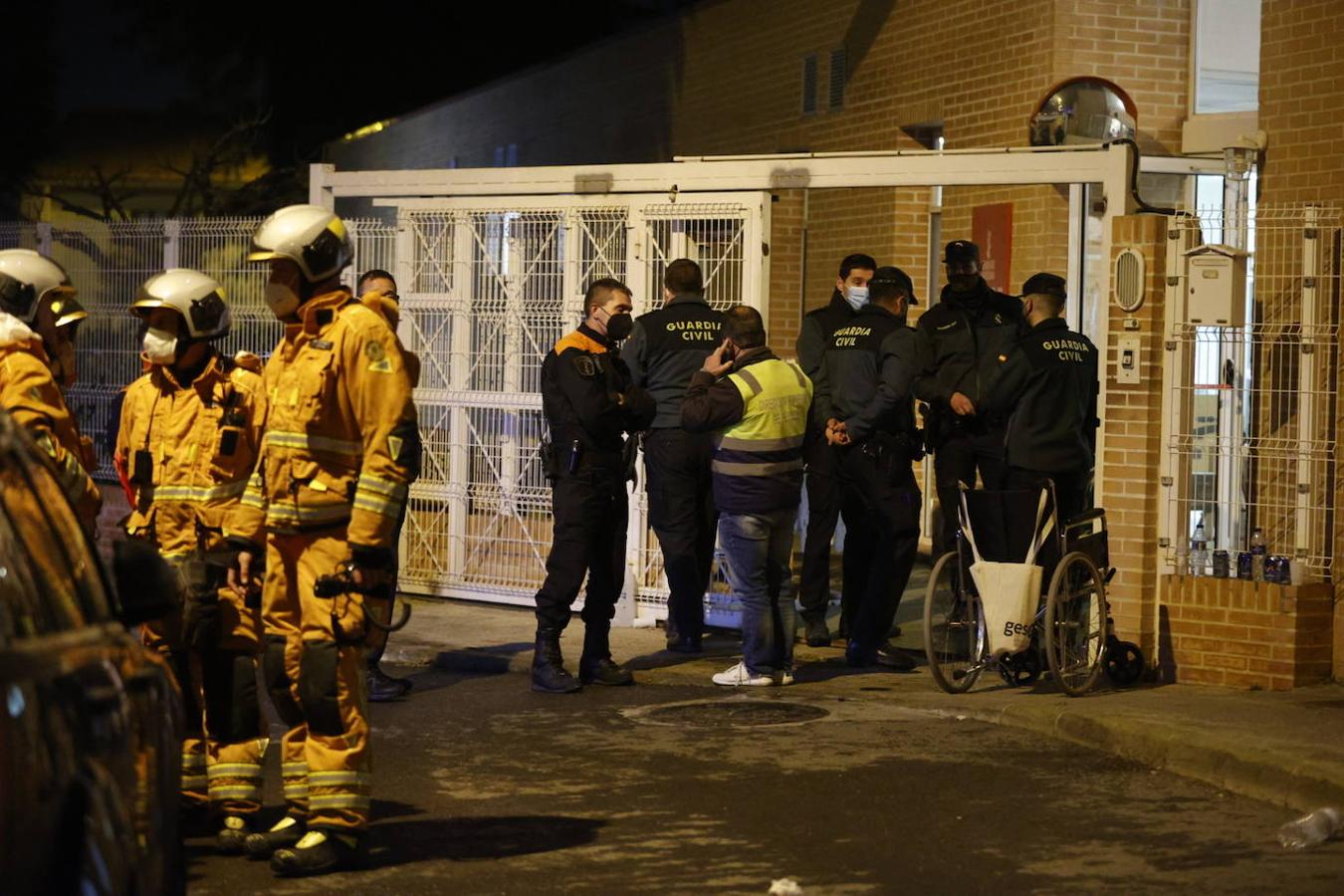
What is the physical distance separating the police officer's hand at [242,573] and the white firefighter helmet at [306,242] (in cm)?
103

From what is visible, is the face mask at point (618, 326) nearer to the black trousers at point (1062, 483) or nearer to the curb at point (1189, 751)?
the black trousers at point (1062, 483)

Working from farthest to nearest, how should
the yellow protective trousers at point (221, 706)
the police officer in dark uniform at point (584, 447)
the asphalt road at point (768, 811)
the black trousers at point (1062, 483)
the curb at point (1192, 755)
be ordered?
1. the black trousers at point (1062, 483)
2. the police officer in dark uniform at point (584, 447)
3. the curb at point (1192, 755)
4. the yellow protective trousers at point (221, 706)
5. the asphalt road at point (768, 811)

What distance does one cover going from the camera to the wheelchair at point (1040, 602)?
1055 centimetres

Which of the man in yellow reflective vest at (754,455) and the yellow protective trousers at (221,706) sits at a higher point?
the man in yellow reflective vest at (754,455)

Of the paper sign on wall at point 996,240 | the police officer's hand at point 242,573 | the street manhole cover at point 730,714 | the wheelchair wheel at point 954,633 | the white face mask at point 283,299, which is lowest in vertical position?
the street manhole cover at point 730,714

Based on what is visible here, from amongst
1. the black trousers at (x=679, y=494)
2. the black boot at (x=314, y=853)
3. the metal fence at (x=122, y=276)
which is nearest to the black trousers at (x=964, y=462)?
the black trousers at (x=679, y=494)

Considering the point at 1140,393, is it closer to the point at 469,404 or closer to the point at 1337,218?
the point at 1337,218

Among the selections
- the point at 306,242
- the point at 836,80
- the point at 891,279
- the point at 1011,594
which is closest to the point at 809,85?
the point at 836,80

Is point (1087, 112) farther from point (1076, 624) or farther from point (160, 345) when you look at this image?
point (160, 345)

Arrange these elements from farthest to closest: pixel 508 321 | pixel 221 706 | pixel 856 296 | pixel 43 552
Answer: pixel 508 321 → pixel 856 296 → pixel 221 706 → pixel 43 552

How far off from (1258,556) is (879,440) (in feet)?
7.11

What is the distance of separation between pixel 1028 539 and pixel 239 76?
37914 millimetres

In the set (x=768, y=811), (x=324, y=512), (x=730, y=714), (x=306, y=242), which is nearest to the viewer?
(x=324, y=512)

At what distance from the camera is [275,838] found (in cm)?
729
